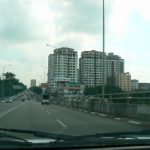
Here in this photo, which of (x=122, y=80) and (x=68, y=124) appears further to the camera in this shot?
(x=122, y=80)

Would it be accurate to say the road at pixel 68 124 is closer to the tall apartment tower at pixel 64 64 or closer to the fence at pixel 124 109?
the fence at pixel 124 109

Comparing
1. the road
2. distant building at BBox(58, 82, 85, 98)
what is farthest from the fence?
distant building at BBox(58, 82, 85, 98)

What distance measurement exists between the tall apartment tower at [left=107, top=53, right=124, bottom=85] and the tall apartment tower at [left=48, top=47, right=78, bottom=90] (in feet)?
106

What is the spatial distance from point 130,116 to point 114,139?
2540cm

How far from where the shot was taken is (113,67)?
81500 millimetres

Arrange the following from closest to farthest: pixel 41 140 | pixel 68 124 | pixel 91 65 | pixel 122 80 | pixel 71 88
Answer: pixel 41 140 < pixel 68 124 < pixel 122 80 < pixel 91 65 < pixel 71 88

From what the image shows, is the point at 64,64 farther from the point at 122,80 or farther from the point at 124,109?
the point at 124,109

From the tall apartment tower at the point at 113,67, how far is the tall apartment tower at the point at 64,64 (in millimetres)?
32219

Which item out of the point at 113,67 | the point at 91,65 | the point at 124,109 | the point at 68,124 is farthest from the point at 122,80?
the point at 68,124

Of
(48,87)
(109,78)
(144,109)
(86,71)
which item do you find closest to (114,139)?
(144,109)

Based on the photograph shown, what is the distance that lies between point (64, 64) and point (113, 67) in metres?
39.4

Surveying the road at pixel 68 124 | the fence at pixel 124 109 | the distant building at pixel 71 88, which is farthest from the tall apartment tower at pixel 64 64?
the road at pixel 68 124

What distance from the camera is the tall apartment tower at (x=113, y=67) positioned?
7987 cm

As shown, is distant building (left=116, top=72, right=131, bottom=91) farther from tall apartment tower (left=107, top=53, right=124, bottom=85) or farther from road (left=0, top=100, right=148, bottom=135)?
road (left=0, top=100, right=148, bottom=135)
